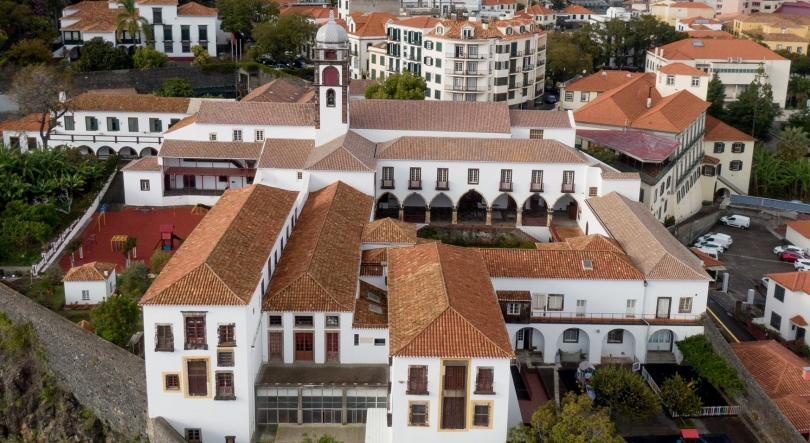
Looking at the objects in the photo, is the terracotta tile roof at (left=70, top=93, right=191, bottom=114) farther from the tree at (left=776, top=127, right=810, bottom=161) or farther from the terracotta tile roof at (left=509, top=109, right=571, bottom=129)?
the tree at (left=776, top=127, right=810, bottom=161)

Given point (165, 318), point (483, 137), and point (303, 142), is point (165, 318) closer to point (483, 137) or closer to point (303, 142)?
point (303, 142)

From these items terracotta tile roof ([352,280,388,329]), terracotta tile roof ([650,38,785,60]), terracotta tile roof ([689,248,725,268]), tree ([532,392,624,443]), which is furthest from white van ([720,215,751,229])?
tree ([532,392,624,443])

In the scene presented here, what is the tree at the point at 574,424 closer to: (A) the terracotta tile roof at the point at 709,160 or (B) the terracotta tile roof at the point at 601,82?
(A) the terracotta tile roof at the point at 709,160

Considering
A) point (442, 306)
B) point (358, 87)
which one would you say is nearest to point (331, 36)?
point (358, 87)

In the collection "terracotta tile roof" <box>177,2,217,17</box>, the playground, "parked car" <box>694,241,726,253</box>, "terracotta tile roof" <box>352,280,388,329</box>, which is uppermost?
"terracotta tile roof" <box>177,2,217,17</box>

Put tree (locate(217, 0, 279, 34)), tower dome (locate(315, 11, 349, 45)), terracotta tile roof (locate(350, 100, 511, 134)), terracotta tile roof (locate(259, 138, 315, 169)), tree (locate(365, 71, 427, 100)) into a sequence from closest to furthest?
1. terracotta tile roof (locate(259, 138, 315, 169))
2. tower dome (locate(315, 11, 349, 45))
3. terracotta tile roof (locate(350, 100, 511, 134))
4. tree (locate(365, 71, 427, 100))
5. tree (locate(217, 0, 279, 34))

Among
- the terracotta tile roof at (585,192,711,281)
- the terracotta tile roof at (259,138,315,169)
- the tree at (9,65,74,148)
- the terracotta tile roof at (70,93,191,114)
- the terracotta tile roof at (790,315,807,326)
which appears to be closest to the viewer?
the terracotta tile roof at (585,192,711,281)
